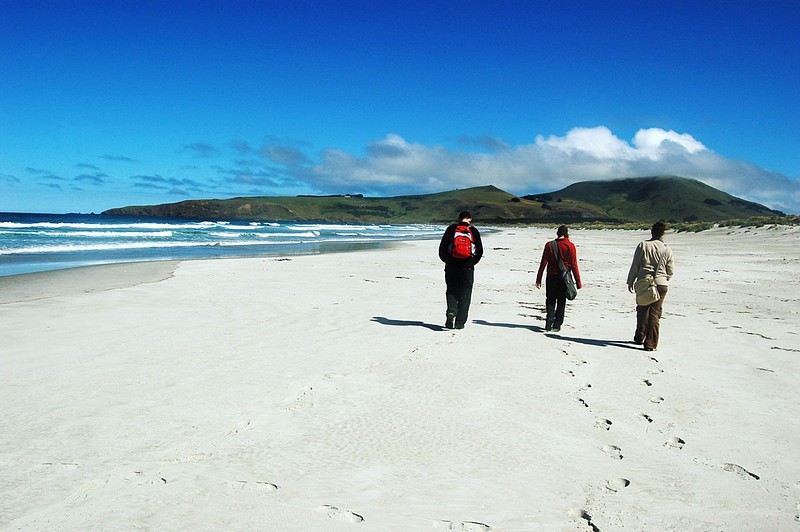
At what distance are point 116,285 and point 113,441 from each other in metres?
10.8

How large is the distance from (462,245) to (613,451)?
5017mm

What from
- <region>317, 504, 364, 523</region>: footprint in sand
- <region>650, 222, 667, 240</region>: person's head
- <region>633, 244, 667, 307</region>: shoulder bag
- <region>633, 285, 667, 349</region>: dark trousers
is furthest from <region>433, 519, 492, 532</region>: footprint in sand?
<region>650, 222, 667, 240</region>: person's head

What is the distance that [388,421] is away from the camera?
4781mm

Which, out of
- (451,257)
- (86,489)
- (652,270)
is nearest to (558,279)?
(652,270)

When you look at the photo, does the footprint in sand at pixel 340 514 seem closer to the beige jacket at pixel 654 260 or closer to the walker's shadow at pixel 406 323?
the walker's shadow at pixel 406 323

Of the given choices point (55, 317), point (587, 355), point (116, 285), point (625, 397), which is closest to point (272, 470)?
point (625, 397)

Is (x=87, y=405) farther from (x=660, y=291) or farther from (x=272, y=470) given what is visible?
(x=660, y=291)

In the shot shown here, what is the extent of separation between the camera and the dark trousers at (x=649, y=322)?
775 cm

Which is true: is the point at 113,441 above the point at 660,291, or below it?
below

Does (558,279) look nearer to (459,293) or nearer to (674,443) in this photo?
(459,293)

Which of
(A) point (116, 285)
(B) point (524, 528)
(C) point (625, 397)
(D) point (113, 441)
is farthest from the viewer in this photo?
(A) point (116, 285)

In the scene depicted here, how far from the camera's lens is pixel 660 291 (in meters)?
8.03

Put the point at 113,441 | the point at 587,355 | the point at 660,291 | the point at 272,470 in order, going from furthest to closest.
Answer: the point at 660,291, the point at 587,355, the point at 113,441, the point at 272,470

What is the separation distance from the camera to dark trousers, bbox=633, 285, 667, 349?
305 inches
